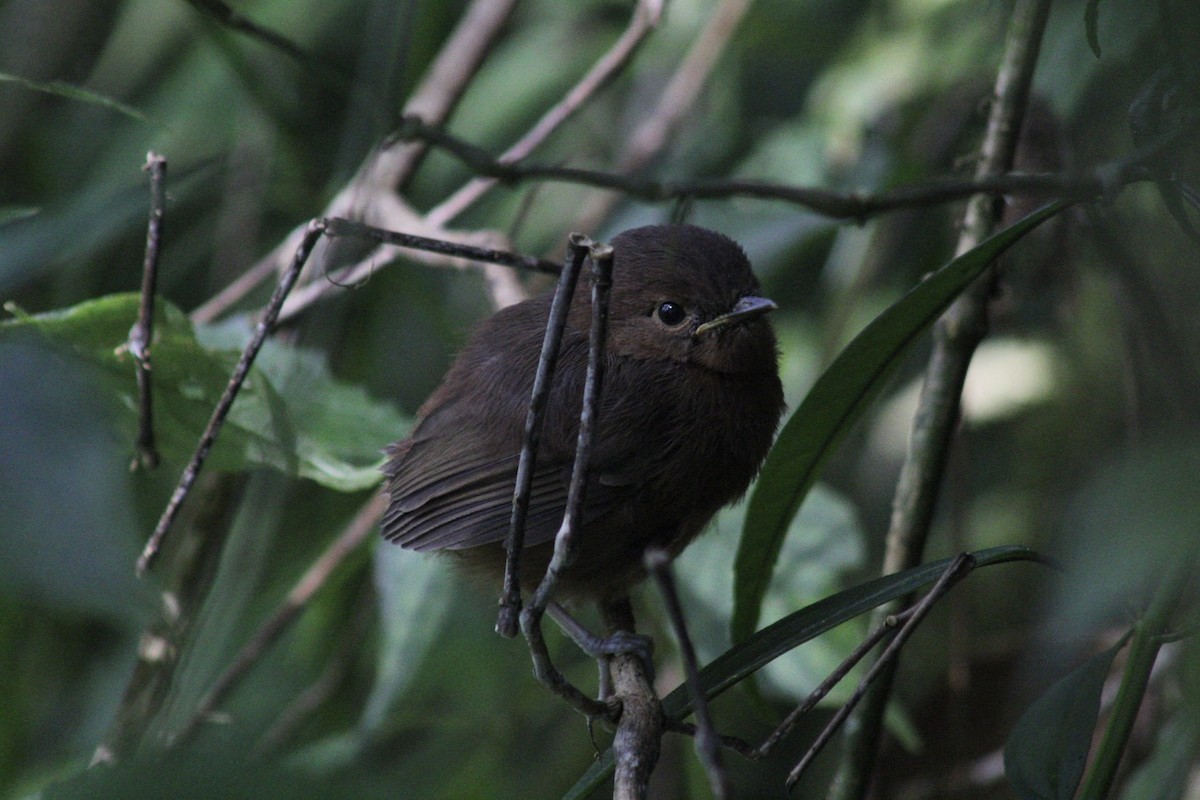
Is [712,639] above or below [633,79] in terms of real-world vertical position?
below

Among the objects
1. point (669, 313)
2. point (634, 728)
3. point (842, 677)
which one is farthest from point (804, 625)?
point (669, 313)

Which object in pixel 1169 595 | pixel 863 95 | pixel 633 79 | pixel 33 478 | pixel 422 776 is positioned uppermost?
pixel 633 79

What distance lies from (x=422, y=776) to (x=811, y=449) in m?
1.68

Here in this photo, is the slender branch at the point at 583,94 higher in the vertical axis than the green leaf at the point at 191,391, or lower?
higher

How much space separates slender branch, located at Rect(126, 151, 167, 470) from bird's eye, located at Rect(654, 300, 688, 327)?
120 cm

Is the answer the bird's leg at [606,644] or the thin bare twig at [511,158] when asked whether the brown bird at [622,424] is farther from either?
the thin bare twig at [511,158]

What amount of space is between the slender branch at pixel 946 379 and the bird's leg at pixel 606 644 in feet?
1.43

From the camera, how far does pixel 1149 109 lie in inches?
61.6

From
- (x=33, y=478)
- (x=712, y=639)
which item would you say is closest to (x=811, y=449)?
(x=712, y=639)

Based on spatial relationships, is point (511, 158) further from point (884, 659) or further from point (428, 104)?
point (884, 659)

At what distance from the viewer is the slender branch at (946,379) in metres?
2.27

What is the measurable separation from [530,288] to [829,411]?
2.20 m

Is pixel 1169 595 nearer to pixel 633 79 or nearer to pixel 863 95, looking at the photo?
pixel 863 95

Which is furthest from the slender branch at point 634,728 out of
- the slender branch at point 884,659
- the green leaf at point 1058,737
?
the green leaf at point 1058,737
